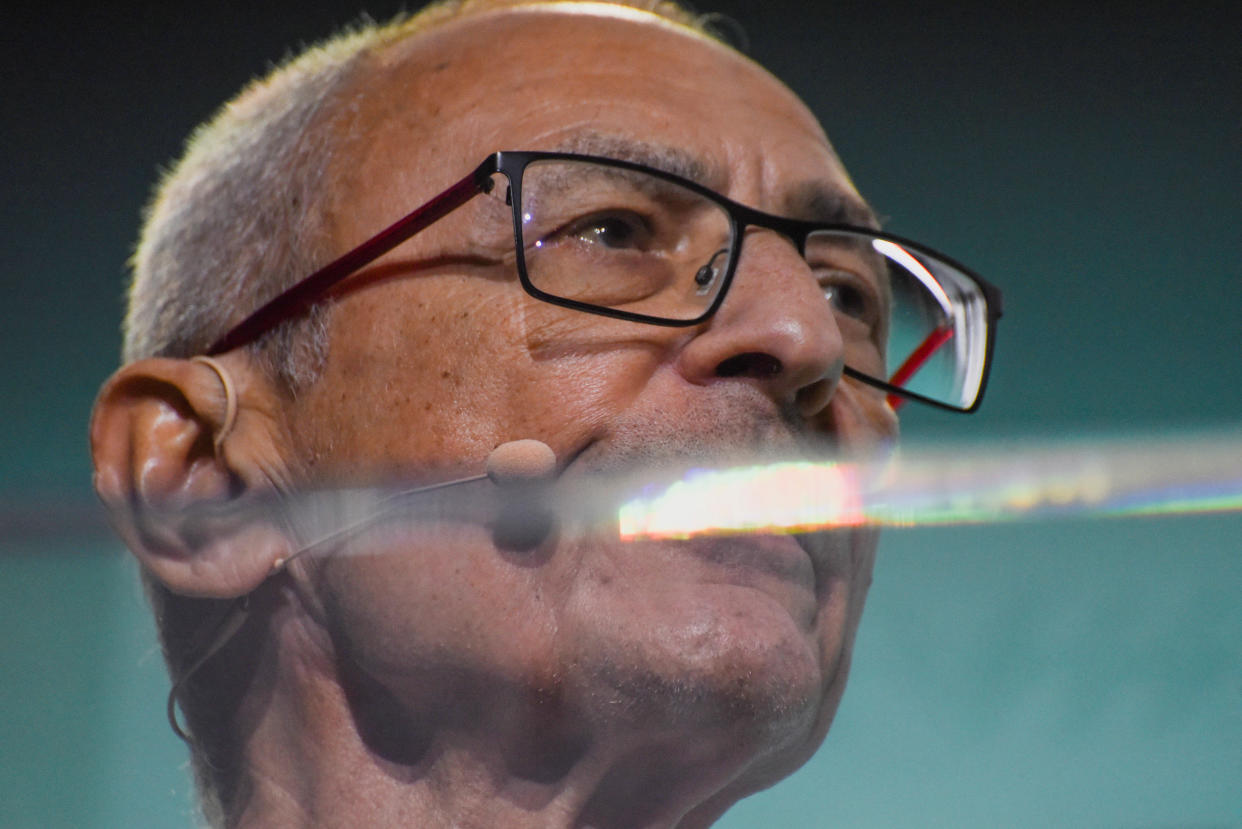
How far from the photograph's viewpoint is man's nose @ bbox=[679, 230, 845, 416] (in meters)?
0.73

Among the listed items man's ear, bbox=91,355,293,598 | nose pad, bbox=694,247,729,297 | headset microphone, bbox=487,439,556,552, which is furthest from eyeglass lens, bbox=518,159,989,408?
man's ear, bbox=91,355,293,598

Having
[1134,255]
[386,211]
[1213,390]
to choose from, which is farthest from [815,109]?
[386,211]

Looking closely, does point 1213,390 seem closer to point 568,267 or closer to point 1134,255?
point 1134,255

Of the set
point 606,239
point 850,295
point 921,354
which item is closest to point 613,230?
point 606,239

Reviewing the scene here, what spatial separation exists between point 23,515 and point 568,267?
0.52 meters

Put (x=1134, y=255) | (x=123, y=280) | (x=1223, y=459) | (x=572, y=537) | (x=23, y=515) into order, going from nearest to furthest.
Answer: (x=572, y=537) → (x=23, y=515) → (x=1223, y=459) → (x=123, y=280) → (x=1134, y=255)

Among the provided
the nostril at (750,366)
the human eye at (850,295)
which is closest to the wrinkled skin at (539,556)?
the nostril at (750,366)

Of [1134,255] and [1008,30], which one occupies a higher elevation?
[1008,30]

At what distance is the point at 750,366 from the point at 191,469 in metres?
0.42

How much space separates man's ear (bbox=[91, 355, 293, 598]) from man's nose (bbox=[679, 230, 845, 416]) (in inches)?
13.0

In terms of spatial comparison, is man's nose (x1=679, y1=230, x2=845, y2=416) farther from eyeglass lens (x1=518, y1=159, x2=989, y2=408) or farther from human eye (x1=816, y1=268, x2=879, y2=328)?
human eye (x1=816, y1=268, x2=879, y2=328)

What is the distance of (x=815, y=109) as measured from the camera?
1.28 meters

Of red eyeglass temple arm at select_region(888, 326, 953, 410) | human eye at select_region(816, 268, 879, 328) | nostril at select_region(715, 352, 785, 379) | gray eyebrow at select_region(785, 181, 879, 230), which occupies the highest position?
nostril at select_region(715, 352, 785, 379)

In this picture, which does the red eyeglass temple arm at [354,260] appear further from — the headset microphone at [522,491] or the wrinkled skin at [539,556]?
the headset microphone at [522,491]
